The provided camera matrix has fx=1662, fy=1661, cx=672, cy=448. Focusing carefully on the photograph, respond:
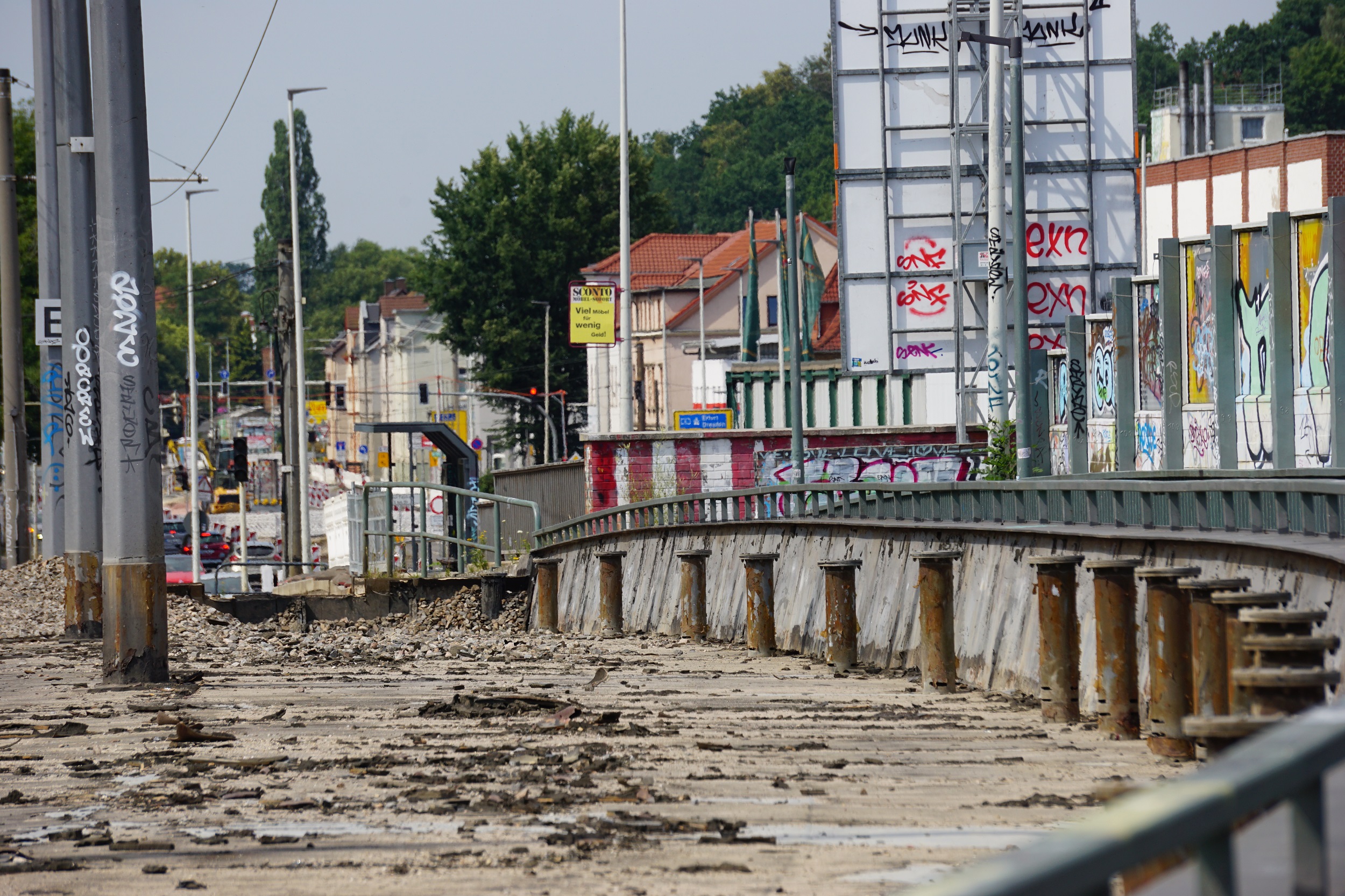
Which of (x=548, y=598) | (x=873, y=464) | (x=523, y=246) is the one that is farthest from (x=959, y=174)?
(x=523, y=246)

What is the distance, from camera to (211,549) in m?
74.4

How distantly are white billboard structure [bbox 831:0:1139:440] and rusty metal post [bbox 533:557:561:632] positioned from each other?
40.0ft

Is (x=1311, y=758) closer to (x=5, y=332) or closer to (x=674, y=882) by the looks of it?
(x=674, y=882)

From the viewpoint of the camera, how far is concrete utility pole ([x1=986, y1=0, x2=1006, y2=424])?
25.4 meters

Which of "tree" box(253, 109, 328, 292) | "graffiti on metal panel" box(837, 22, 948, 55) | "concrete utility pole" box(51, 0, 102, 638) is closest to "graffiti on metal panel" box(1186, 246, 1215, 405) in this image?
"graffiti on metal panel" box(837, 22, 948, 55)

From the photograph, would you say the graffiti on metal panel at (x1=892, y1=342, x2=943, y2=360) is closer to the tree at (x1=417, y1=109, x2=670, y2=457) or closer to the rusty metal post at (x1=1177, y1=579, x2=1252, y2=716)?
the rusty metal post at (x1=1177, y1=579, x2=1252, y2=716)

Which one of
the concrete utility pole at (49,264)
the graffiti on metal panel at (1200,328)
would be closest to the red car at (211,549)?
the concrete utility pole at (49,264)

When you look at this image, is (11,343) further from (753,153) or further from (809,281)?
(753,153)

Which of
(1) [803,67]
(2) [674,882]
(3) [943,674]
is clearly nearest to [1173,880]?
(2) [674,882]

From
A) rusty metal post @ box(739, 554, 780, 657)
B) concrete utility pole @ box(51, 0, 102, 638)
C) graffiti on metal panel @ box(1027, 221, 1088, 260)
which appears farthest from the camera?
graffiti on metal panel @ box(1027, 221, 1088, 260)

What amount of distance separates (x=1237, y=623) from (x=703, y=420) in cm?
3693

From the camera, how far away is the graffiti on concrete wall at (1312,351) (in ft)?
66.6

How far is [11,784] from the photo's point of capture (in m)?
8.57

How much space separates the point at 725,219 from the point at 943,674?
13753 cm
